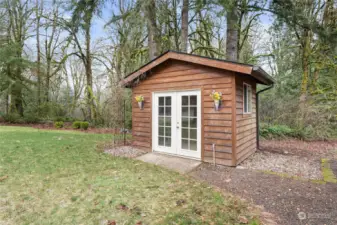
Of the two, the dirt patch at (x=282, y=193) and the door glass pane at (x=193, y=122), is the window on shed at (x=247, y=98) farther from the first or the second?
the dirt patch at (x=282, y=193)

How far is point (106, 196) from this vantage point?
2893mm

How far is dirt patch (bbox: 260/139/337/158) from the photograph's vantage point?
595 centimetres

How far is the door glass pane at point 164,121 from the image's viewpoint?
17.5 ft

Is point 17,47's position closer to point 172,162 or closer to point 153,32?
point 153,32

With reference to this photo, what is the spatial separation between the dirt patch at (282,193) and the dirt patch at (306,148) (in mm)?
2785

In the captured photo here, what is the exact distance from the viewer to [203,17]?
1022 cm

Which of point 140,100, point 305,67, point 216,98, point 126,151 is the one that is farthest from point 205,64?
point 305,67

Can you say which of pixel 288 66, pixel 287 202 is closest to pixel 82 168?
pixel 287 202

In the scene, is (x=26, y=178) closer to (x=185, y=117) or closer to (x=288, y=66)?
(x=185, y=117)

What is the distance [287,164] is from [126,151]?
4281mm

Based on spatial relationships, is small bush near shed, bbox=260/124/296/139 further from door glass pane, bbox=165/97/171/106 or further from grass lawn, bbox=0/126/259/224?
grass lawn, bbox=0/126/259/224

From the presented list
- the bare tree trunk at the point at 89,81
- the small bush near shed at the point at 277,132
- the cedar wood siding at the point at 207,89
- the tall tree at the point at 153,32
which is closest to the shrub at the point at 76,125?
the bare tree trunk at the point at 89,81

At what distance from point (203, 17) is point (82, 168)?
30.9 ft

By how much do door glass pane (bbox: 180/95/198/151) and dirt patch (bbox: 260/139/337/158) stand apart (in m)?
3.00
